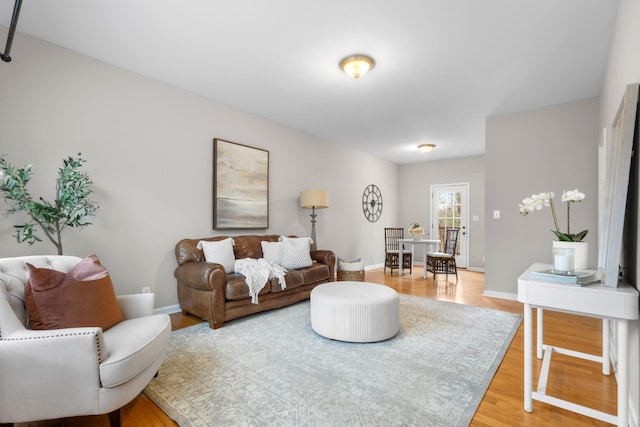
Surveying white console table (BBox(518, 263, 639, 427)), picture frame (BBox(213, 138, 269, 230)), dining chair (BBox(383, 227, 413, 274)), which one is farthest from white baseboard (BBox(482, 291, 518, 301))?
picture frame (BBox(213, 138, 269, 230))

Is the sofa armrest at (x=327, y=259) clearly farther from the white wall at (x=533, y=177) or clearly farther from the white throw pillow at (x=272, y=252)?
the white wall at (x=533, y=177)

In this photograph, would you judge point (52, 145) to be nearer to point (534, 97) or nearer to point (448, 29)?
point (448, 29)

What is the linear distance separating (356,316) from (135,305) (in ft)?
5.54

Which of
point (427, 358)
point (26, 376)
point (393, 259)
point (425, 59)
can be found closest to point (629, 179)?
point (427, 358)

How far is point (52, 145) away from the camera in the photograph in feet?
8.65

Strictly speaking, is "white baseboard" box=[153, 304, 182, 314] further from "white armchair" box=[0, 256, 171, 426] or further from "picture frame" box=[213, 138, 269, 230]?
"white armchair" box=[0, 256, 171, 426]

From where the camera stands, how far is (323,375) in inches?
79.7

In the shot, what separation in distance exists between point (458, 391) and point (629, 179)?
5.03 feet

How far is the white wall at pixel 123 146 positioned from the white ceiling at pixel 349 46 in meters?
0.17

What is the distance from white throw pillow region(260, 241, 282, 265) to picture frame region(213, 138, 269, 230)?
47 centimetres

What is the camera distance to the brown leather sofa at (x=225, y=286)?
2.90m

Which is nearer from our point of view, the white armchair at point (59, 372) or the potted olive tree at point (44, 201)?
the white armchair at point (59, 372)

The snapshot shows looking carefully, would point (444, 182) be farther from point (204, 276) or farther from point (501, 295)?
point (204, 276)

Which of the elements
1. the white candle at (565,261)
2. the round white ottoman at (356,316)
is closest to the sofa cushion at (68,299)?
the round white ottoman at (356,316)
